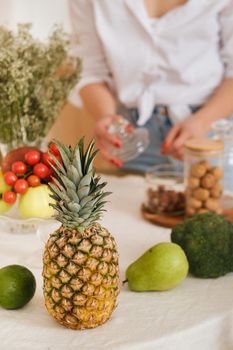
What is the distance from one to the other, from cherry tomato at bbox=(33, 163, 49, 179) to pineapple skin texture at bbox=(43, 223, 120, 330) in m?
0.35

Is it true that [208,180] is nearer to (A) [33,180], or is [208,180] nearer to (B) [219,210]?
(B) [219,210]

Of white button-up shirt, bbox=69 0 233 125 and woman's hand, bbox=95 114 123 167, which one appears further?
white button-up shirt, bbox=69 0 233 125

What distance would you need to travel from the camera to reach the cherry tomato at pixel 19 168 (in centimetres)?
129

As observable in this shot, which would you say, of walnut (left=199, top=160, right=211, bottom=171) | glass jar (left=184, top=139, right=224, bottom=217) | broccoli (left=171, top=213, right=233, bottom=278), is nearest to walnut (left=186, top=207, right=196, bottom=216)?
glass jar (left=184, top=139, right=224, bottom=217)

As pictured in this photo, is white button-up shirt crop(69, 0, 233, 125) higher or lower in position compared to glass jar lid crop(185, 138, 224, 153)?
higher

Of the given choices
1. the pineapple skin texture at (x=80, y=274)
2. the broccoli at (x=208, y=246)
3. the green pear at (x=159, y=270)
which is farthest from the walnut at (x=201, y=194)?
the pineapple skin texture at (x=80, y=274)

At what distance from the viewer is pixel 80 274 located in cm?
93

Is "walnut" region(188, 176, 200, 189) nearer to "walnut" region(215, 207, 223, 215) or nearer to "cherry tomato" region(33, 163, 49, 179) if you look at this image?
"walnut" region(215, 207, 223, 215)

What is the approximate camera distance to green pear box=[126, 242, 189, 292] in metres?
1.08

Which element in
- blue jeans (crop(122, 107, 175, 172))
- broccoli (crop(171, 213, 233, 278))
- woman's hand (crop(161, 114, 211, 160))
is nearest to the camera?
broccoli (crop(171, 213, 233, 278))

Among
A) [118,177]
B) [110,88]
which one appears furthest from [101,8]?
[118,177]

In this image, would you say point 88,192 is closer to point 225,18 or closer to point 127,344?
point 127,344

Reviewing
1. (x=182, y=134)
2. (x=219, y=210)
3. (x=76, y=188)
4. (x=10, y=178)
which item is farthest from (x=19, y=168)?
(x=182, y=134)

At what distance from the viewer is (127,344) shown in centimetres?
94
